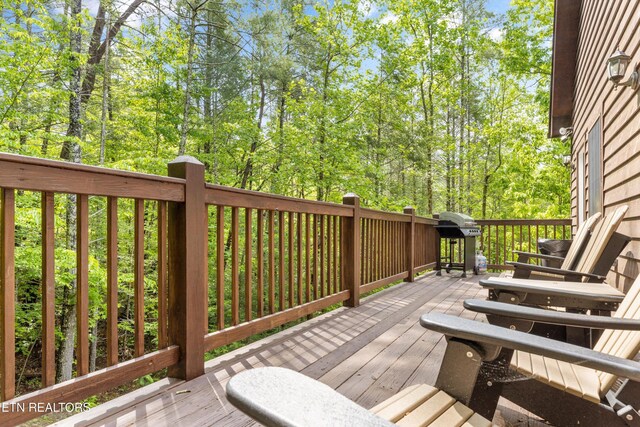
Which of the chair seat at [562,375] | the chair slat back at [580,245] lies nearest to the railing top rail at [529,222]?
the chair slat back at [580,245]

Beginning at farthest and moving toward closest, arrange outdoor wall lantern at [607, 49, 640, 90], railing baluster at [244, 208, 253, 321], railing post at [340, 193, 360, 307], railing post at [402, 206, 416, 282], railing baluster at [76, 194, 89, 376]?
railing post at [402, 206, 416, 282] < railing post at [340, 193, 360, 307] < outdoor wall lantern at [607, 49, 640, 90] < railing baluster at [244, 208, 253, 321] < railing baluster at [76, 194, 89, 376]

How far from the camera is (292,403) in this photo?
510 mm

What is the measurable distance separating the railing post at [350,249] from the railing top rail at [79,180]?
2246 mm

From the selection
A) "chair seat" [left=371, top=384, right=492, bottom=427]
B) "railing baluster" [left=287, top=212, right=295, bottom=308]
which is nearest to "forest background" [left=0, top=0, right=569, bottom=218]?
"railing baluster" [left=287, top=212, right=295, bottom=308]

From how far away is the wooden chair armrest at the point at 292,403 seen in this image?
0.48 metres

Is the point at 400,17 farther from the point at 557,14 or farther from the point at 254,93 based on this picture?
the point at 557,14

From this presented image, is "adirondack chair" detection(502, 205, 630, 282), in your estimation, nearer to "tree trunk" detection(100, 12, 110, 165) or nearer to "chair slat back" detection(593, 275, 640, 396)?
"chair slat back" detection(593, 275, 640, 396)

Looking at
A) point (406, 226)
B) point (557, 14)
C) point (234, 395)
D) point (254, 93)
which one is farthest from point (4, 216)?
point (254, 93)

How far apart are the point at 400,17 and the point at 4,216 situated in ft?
49.1

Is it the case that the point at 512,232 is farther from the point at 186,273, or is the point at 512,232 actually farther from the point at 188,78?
the point at 188,78

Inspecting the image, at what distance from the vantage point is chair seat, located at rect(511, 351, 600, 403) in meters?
1.27

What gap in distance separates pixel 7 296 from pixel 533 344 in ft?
5.52

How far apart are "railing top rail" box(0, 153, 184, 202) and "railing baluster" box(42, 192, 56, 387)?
0.08 metres

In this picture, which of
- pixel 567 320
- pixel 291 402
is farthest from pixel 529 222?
pixel 291 402
